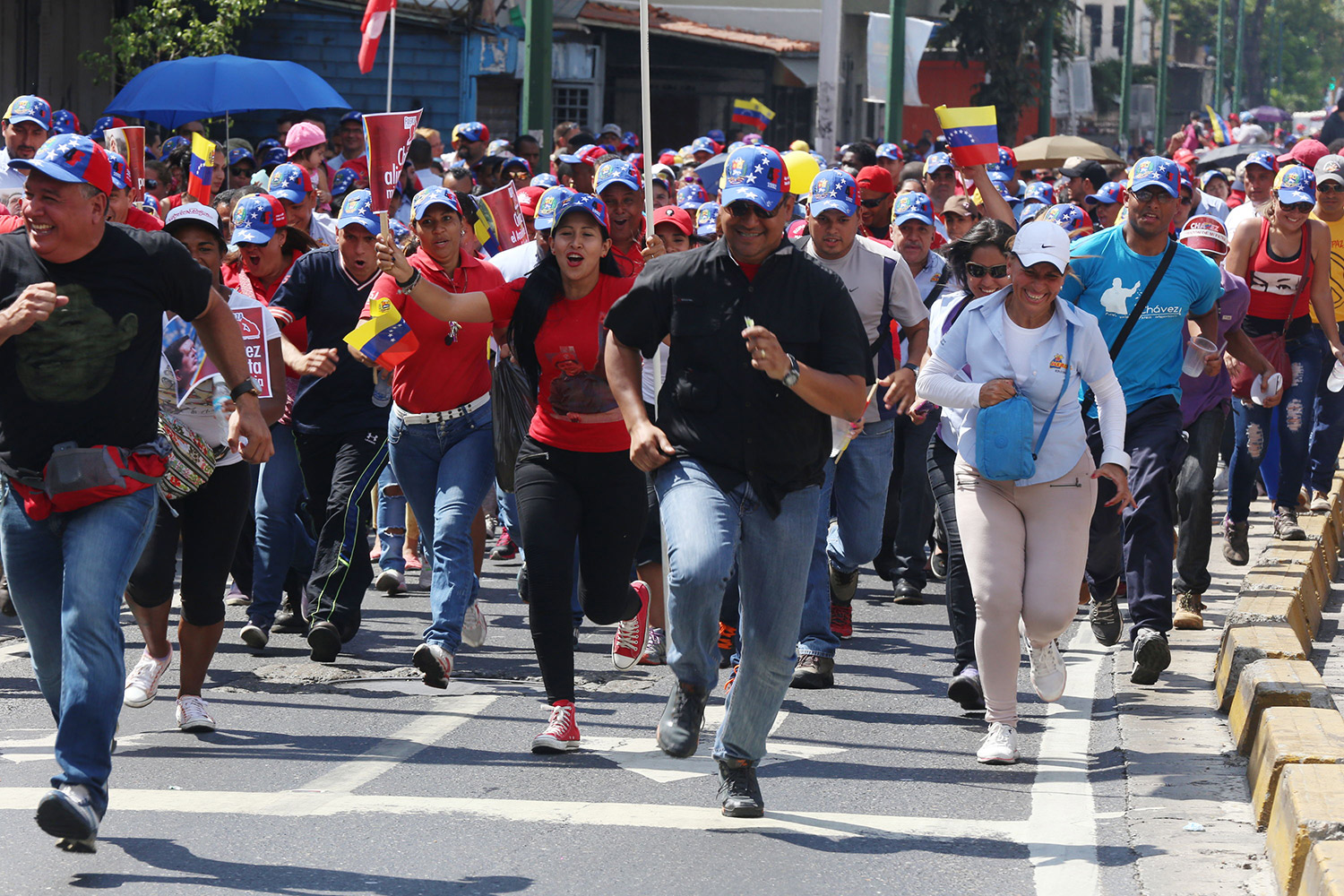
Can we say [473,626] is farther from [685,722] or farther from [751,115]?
[751,115]

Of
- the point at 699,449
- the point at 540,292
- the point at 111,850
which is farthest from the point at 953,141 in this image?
the point at 111,850

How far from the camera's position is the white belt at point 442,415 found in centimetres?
794

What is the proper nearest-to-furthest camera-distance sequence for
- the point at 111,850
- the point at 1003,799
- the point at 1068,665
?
1. the point at 111,850
2. the point at 1003,799
3. the point at 1068,665

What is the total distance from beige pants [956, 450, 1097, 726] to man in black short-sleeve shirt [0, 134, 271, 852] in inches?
114

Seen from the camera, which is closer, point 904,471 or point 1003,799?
point 1003,799

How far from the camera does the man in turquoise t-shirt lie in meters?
7.90

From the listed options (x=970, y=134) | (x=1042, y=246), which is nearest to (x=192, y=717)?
(x=1042, y=246)

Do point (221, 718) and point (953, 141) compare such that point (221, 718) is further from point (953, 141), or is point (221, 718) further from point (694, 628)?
point (953, 141)

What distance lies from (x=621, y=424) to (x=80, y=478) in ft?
7.31

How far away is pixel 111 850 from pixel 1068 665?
470 cm

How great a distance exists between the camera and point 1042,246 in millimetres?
Answer: 6555

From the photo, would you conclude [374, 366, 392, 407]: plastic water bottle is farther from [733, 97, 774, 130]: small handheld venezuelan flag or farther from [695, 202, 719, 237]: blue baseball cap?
[733, 97, 774, 130]: small handheld venezuelan flag

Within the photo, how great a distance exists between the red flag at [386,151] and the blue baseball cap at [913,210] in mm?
3081

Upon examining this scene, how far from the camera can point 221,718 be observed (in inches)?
285
